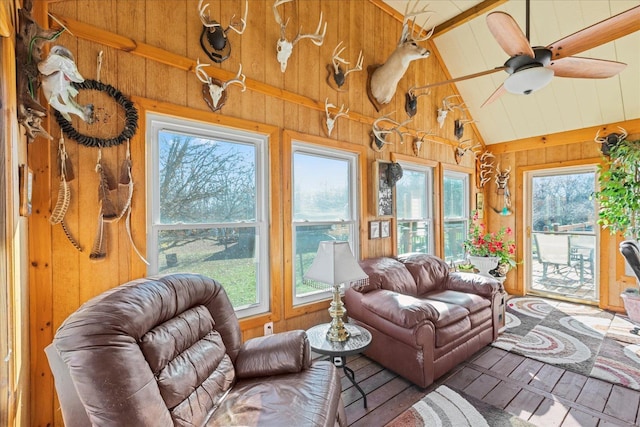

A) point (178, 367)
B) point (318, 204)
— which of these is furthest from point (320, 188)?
point (178, 367)

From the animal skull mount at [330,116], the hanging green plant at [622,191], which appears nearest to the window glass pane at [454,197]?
the hanging green plant at [622,191]

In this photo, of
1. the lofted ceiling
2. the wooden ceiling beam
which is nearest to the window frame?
the lofted ceiling

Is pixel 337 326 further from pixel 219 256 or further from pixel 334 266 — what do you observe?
pixel 219 256

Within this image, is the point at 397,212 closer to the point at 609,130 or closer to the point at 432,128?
the point at 432,128

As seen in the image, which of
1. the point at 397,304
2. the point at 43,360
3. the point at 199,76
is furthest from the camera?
the point at 397,304

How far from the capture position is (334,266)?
6.81ft

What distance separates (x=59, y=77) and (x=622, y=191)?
5.69m

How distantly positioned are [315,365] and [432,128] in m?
3.79

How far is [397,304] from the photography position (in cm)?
244

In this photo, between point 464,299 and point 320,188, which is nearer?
point 464,299

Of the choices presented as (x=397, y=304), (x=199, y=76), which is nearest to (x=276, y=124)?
(x=199, y=76)

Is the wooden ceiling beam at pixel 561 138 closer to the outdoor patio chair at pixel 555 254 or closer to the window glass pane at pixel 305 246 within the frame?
the outdoor patio chair at pixel 555 254

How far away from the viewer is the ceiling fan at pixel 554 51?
72.4 inches

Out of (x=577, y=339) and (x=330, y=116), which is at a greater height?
(x=330, y=116)
